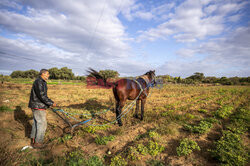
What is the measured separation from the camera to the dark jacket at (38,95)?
3.41 m

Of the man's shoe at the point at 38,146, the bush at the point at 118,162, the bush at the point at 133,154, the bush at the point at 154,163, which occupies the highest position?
the bush at the point at 133,154

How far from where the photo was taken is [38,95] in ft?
11.3

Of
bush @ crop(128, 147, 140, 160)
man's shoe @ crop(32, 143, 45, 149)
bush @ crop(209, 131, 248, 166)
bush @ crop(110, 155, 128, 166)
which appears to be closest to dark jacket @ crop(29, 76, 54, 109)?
man's shoe @ crop(32, 143, 45, 149)

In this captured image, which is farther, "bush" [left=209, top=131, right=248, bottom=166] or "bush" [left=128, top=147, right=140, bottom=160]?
"bush" [left=128, top=147, right=140, bottom=160]

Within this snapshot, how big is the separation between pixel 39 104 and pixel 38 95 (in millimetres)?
298

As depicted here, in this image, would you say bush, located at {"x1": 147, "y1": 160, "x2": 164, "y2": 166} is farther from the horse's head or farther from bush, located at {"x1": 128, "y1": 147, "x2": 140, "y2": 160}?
the horse's head

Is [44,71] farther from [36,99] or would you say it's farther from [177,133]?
[177,133]

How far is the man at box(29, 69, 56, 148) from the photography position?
11.3 feet

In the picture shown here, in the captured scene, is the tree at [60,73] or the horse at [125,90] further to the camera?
the tree at [60,73]

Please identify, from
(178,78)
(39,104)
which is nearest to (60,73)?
(178,78)

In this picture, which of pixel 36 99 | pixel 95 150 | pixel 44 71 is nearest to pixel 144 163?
pixel 95 150

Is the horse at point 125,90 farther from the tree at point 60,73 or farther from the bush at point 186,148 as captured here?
the tree at point 60,73

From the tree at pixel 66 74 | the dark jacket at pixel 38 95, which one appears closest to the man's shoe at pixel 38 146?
the dark jacket at pixel 38 95

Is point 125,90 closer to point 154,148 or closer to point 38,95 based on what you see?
point 154,148
